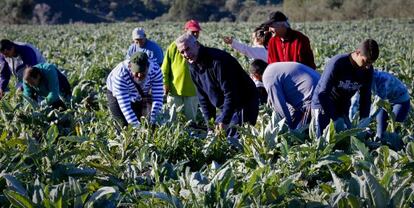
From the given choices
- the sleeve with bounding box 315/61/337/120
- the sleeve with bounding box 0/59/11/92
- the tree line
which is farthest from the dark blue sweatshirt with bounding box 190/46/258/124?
the tree line

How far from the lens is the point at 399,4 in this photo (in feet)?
163

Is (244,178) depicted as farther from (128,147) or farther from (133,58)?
(133,58)

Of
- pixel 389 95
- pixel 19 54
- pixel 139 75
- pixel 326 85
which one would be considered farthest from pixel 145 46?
pixel 326 85

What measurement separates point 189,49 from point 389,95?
2033 mm

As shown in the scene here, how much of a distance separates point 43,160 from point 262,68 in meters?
2.67

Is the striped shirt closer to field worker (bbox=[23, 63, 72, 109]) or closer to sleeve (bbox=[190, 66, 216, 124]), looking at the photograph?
sleeve (bbox=[190, 66, 216, 124])

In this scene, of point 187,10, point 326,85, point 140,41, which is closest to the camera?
point 326,85

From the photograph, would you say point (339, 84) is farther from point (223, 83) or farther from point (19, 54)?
point (19, 54)

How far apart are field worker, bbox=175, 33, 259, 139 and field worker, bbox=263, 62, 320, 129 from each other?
19 cm

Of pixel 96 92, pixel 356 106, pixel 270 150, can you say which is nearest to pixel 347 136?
pixel 270 150

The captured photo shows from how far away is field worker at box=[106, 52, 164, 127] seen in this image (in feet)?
18.0

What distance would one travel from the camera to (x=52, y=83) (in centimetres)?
682

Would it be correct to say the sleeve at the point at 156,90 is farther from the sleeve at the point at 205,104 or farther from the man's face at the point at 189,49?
the man's face at the point at 189,49

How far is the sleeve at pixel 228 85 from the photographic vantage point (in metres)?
5.33
